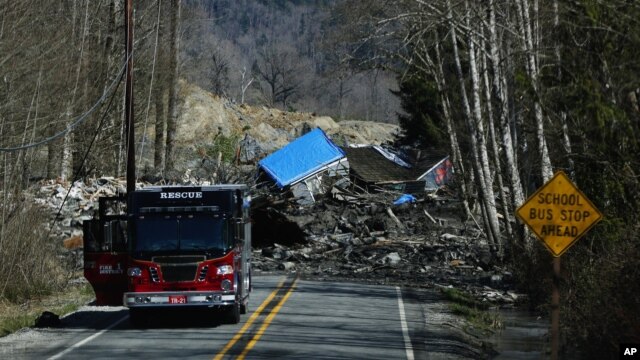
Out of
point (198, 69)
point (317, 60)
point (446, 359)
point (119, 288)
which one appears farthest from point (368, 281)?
point (317, 60)

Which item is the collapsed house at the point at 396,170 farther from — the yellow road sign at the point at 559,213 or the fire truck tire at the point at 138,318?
the yellow road sign at the point at 559,213

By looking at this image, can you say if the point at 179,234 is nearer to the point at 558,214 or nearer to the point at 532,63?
the point at 532,63

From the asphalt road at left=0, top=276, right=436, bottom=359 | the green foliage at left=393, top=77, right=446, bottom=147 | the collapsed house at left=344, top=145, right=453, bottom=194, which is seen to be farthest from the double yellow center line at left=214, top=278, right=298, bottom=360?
the collapsed house at left=344, top=145, right=453, bottom=194

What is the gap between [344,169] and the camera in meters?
60.6

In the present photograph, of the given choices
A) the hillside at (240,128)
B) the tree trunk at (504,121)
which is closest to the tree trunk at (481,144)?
the tree trunk at (504,121)

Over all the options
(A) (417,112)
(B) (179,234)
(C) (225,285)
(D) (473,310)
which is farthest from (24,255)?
(A) (417,112)

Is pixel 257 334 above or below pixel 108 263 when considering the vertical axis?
below

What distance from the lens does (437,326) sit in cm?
2336

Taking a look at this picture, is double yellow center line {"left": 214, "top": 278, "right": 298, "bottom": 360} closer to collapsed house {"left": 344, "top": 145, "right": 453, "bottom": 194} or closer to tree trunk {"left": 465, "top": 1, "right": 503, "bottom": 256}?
tree trunk {"left": 465, "top": 1, "right": 503, "bottom": 256}

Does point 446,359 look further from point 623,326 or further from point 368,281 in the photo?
point 368,281

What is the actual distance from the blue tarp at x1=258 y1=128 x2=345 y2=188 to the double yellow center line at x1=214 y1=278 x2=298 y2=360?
21748mm

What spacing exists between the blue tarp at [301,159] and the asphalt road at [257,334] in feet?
93.6

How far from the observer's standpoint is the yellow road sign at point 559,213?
1484cm

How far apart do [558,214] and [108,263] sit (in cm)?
1151
